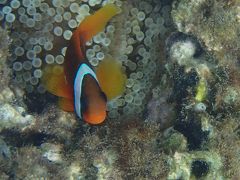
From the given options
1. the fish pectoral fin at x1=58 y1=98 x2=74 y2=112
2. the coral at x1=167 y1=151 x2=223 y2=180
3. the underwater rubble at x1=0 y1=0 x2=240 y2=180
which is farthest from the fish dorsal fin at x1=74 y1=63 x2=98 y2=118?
the coral at x1=167 y1=151 x2=223 y2=180

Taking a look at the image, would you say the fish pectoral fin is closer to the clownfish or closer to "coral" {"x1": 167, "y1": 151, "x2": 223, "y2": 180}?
the clownfish

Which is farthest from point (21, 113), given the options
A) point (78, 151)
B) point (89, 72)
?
point (89, 72)

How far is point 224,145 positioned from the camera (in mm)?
3168

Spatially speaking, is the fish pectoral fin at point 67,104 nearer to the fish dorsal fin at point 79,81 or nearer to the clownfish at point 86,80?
the clownfish at point 86,80

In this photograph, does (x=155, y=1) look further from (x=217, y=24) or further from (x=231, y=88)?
(x=231, y=88)

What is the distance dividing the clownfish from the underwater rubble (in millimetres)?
439

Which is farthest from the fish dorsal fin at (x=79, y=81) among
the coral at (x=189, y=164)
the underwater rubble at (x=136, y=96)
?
the coral at (x=189, y=164)

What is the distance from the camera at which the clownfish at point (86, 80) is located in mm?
2867

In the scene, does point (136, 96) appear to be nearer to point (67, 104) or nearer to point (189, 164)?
point (67, 104)

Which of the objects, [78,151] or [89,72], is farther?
[78,151]

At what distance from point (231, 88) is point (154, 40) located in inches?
40.9

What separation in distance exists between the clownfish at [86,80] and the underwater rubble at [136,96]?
44 centimetres

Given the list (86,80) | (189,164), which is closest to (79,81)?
(86,80)

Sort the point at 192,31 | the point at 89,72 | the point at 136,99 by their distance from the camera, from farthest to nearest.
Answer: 1. the point at 136,99
2. the point at 192,31
3. the point at 89,72
